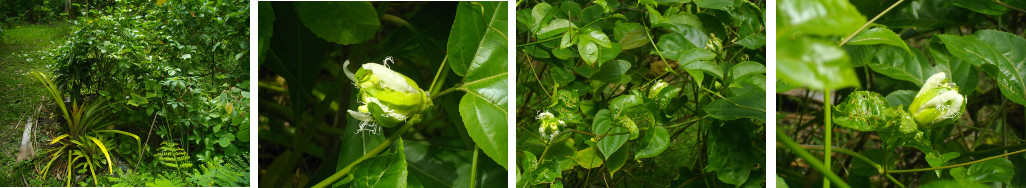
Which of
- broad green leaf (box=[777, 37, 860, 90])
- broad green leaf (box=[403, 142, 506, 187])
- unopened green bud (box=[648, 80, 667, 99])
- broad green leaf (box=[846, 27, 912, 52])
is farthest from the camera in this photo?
broad green leaf (box=[403, 142, 506, 187])

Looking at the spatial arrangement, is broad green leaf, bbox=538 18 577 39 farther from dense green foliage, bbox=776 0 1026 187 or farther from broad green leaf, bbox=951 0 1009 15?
broad green leaf, bbox=951 0 1009 15

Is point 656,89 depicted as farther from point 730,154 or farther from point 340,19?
point 340,19

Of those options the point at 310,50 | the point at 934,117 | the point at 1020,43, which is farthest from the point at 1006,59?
the point at 310,50

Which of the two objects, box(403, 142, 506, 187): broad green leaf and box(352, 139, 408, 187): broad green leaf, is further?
box(403, 142, 506, 187): broad green leaf

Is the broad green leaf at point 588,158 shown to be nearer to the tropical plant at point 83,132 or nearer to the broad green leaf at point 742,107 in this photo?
the broad green leaf at point 742,107

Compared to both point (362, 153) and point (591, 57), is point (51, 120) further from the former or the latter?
point (591, 57)

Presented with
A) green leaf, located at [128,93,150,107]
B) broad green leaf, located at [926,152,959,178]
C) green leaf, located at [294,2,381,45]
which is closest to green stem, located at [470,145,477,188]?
green leaf, located at [294,2,381,45]

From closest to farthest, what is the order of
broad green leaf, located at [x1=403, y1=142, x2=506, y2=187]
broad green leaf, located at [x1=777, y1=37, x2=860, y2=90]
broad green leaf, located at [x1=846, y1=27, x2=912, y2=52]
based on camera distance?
broad green leaf, located at [x1=777, y1=37, x2=860, y2=90] < broad green leaf, located at [x1=846, y1=27, x2=912, y2=52] < broad green leaf, located at [x1=403, y1=142, x2=506, y2=187]
